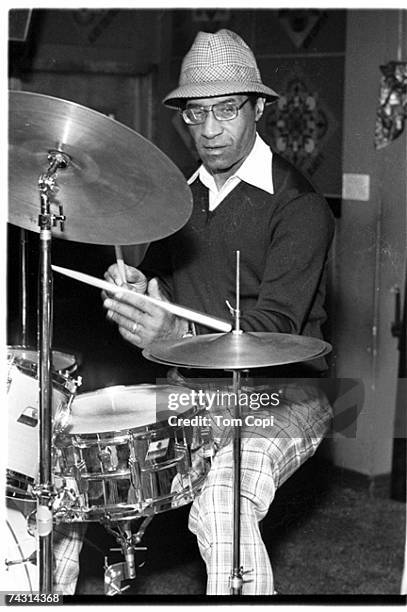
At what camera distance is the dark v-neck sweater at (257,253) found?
2.41 metres

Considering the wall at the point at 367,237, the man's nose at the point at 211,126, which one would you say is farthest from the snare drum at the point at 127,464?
the man's nose at the point at 211,126

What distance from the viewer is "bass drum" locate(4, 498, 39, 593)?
96.0 inches

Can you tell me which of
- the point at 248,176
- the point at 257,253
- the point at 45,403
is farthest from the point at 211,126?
the point at 45,403

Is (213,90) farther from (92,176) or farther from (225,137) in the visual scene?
(92,176)

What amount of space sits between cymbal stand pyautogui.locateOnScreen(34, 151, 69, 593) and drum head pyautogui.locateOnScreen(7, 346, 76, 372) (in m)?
0.18

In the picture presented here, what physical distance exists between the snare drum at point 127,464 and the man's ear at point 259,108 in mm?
649

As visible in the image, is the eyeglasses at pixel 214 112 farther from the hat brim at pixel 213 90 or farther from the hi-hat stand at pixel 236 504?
the hi-hat stand at pixel 236 504

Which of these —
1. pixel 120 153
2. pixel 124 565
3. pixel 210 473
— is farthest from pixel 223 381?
pixel 120 153

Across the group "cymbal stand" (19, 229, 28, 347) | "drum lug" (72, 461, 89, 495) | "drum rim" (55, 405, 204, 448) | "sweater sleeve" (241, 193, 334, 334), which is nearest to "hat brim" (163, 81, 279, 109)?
"sweater sleeve" (241, 193, 334, 334)

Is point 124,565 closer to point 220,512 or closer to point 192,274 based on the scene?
point 220,512

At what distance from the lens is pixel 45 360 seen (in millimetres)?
2146

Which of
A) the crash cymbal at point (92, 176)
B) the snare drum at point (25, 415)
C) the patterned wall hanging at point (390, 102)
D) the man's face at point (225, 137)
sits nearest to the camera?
the crash cymbal at point (92, 176)

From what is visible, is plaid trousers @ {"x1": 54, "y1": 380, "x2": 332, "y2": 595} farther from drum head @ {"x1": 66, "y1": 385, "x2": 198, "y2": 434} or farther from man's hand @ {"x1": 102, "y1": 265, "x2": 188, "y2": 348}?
man's hand @ {"x1": 102, "y1": 265, "x2": 188, "y2": 348}

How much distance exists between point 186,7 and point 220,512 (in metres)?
1.14
